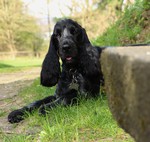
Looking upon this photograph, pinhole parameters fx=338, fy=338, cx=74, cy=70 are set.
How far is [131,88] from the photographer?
127 centimetres

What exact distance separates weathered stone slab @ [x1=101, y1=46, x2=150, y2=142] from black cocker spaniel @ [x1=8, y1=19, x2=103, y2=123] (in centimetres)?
296

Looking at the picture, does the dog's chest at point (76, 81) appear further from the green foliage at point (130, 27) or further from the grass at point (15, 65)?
the grass at point (15, 65)

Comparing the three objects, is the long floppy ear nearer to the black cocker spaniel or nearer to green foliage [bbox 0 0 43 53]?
the black cocker spaniel

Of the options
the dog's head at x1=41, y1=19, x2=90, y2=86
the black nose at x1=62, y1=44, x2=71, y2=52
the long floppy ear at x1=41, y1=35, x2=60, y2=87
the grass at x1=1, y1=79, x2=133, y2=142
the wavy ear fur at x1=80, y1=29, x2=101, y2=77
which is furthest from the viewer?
the long floppy ear at x1=41, y1=35, x2=60, y2=87

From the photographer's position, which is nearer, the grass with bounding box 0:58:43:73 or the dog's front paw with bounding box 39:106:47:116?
the dog's front paw with bounding box 39:106:47:116

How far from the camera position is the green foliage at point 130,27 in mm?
8938

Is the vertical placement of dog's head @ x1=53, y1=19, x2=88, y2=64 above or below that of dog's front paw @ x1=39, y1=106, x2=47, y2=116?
above

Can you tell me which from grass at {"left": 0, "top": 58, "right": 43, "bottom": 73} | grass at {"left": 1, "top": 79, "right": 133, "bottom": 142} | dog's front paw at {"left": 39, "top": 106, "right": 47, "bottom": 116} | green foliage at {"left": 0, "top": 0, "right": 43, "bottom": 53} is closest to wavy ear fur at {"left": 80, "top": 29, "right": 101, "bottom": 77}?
grass at {"left": 1, "top": 79, "right": 133, "bottom": 142}

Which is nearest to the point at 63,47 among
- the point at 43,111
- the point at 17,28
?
the point at 43,111

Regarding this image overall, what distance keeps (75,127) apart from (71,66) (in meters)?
1.73

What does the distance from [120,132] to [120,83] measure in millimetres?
1574

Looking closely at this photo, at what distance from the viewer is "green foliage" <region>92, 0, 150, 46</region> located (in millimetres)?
8938

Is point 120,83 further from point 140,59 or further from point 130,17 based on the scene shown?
point 130,17

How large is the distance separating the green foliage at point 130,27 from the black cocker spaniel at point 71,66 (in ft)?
13.0
